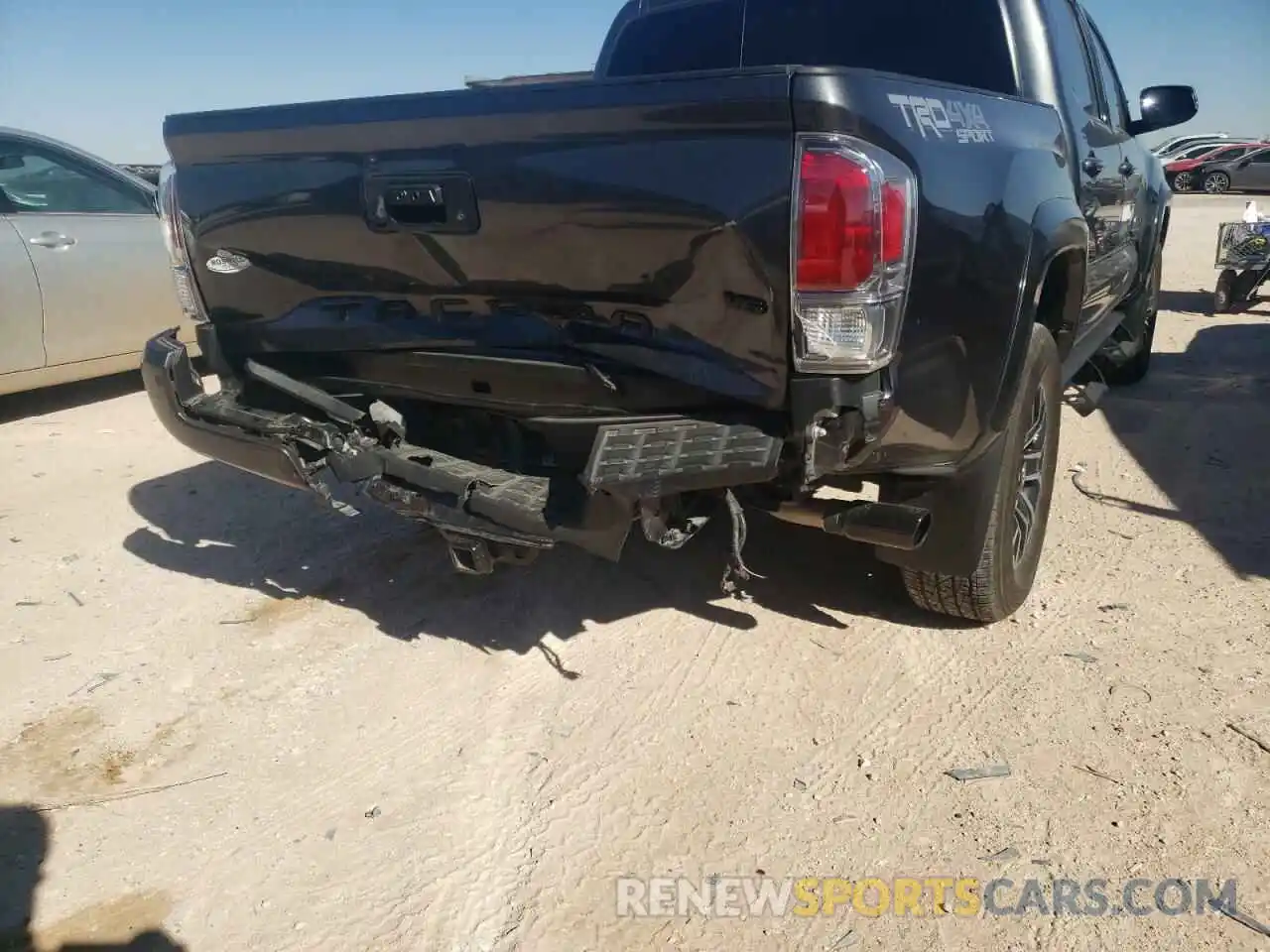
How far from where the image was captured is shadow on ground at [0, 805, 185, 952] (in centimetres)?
215

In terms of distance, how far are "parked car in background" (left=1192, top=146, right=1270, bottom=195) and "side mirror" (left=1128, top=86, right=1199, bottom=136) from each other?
90.1ft

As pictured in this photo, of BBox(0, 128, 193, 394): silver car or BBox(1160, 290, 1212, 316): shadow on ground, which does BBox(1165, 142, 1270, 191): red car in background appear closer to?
BBox(1160, 290, 1212, 316): shadow on ground

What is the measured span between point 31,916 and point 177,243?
200 cm

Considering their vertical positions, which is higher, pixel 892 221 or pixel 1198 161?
pixel 892 221

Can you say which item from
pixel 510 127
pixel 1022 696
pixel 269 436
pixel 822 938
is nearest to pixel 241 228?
pixel 269 436

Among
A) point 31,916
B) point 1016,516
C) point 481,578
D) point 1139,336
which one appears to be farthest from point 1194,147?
point 31,916

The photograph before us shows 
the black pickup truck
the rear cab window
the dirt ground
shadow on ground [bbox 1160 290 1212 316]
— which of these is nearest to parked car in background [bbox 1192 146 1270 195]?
shadow on ground [bbox 1160 290 1212 316]

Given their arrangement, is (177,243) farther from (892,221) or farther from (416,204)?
(892,221)

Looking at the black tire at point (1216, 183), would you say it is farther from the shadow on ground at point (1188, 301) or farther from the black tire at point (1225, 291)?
the black tire at point (1225, 291)

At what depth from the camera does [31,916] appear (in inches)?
88.0

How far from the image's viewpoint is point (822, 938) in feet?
7.06

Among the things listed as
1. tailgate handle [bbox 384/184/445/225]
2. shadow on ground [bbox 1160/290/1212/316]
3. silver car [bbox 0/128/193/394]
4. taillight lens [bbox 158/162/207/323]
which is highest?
tailgate handle [bbox 384/184/445/225]

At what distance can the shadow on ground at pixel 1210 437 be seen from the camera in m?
4.19

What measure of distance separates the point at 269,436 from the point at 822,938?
2.02 meters
